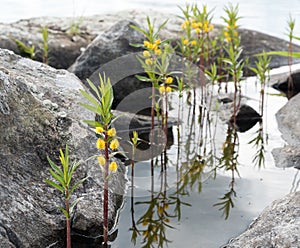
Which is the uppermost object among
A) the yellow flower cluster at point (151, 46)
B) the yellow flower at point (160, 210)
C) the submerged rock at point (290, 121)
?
the yellow flower cluster at point (151, 46)

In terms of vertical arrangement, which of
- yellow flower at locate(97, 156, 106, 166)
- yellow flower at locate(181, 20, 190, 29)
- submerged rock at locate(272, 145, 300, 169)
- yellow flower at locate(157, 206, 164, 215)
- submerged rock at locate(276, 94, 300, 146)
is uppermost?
yellow flower at locate(181, 20, 190, 29)

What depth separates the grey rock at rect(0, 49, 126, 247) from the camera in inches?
127

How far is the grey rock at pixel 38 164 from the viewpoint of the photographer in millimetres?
3238

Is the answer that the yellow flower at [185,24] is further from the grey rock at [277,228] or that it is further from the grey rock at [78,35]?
the grey rock at [277,228]

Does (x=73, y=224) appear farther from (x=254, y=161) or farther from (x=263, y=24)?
(x=263, y=24)

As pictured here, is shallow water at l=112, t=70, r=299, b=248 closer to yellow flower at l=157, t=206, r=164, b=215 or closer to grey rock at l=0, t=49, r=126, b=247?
yellow flower at l=157, t=206, r=164, b=215

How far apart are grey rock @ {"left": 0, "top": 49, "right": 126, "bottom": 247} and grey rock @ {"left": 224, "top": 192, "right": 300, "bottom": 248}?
0.93m

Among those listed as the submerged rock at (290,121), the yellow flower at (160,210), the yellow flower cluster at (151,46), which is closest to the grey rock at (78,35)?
the submerged rock at (290,121)

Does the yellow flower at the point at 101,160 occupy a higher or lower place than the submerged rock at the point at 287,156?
higher

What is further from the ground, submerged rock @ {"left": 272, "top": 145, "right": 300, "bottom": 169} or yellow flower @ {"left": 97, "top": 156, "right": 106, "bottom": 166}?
yellow flower @ {"left": 97, "top": 156, "right": 106, "bottom": 166}

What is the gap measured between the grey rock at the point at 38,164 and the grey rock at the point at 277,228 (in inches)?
36.7

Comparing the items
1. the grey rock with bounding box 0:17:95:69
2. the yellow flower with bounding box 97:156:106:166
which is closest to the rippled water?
the yellow flower with bounding box 97:156:106:166

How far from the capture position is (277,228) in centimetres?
297

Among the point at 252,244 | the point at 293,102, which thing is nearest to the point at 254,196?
the point at 252,244
